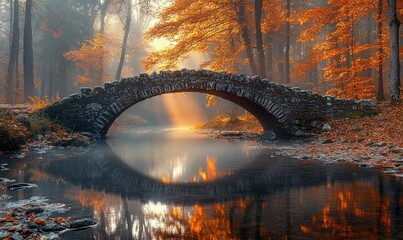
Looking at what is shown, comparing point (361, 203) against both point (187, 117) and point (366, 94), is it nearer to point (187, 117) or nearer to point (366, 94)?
point (366, 94)

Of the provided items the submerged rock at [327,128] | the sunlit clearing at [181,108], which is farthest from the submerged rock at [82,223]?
the sunlit clearing at [181,108]

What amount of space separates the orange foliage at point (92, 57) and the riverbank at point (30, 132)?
1588cm

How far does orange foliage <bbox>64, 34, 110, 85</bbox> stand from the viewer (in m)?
31.9

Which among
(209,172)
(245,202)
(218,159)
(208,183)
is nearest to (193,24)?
(218,159)

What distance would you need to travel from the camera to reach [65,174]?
9.28 metres

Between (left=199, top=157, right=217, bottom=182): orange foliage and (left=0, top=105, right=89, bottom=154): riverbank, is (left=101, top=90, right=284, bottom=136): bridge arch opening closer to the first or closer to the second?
(left=0, top=105, right=89, bottom=154): riverbank

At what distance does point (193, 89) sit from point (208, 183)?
9.55 meters

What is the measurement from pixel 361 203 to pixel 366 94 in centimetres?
1547

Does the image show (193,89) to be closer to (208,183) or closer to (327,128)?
(327,128)

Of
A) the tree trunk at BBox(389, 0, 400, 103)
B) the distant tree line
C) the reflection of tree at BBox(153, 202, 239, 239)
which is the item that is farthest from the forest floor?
the reflection of tree at BBox(153, 202, 239, 239)

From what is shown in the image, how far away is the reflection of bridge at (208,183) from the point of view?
7.09 m

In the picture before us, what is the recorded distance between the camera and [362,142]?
13242mm

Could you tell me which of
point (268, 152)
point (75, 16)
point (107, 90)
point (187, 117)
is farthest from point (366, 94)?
point (187, 117)

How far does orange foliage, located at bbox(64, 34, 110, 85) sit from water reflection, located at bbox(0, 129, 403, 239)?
2252cm
